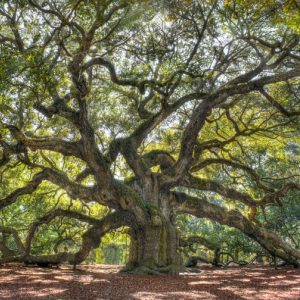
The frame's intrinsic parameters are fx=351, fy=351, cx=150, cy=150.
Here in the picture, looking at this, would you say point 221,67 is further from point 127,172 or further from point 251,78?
point 127,172

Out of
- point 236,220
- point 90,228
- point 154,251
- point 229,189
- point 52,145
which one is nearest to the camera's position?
point 52,145

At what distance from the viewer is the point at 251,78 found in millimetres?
10031

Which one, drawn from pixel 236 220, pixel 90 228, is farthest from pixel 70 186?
pixel 236 220

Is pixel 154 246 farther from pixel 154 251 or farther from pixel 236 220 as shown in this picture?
pixel 236 220

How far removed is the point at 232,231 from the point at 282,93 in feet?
37.4

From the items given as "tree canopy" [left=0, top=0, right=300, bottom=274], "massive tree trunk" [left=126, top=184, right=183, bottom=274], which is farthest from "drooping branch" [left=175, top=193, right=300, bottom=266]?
"massive tree trunk" [left=126, top=184, right=183, bottom=274]

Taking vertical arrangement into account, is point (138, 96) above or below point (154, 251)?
above

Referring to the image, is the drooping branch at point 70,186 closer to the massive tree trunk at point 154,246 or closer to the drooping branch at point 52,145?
the drooping branch at point 52,145

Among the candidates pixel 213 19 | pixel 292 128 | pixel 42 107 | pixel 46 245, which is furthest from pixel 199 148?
pixel 46 245

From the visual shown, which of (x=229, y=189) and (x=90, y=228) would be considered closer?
(x=90, y=228)

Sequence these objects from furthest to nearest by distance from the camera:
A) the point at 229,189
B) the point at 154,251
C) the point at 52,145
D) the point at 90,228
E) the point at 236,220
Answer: the point at 229,189 < the point at 236,220 < the point at 90,228 < the point at 154,251 < the point at 52,145

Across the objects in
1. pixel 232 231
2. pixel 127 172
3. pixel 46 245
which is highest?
pixel 127 172

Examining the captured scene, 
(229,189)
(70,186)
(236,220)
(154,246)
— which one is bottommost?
(154,246)

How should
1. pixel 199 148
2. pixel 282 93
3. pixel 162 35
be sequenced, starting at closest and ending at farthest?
pixel 162 35 < pixel 282 93 < pixel 199 148
